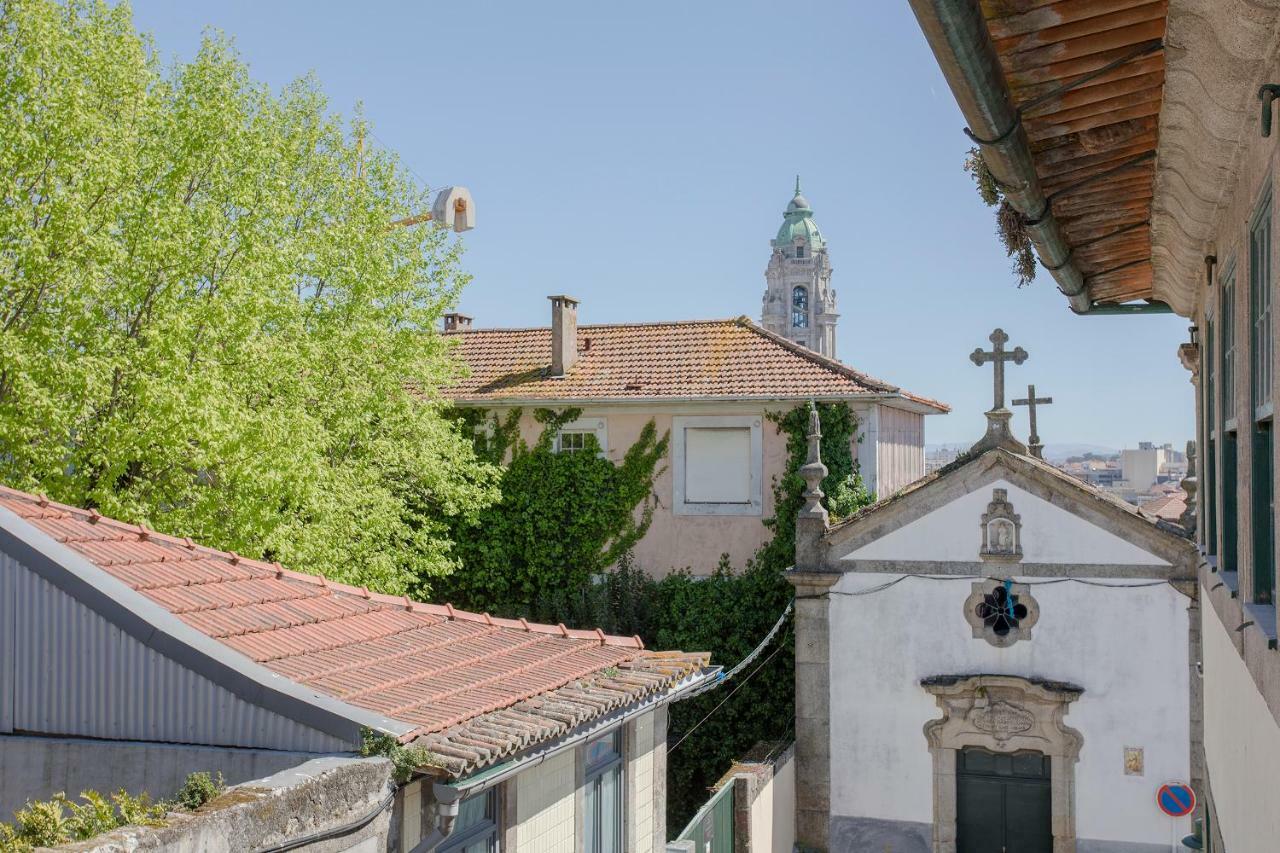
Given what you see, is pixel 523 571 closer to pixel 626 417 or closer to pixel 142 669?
pixel 626 417

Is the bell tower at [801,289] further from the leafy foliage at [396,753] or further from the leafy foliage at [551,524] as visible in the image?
the leafy foliage at [396,753]

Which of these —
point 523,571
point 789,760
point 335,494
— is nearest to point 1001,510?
point 789,760

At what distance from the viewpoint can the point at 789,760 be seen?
18516 mm

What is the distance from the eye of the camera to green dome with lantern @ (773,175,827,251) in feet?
334

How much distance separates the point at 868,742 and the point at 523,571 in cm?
677

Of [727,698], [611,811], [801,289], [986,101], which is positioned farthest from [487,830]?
[801,289]

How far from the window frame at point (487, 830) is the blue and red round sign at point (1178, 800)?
1263cm

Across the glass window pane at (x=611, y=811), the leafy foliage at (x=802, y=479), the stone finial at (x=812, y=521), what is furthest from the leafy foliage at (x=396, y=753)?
the leafy foliage at (x=802, y=479)

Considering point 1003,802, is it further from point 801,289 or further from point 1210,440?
point 801,289

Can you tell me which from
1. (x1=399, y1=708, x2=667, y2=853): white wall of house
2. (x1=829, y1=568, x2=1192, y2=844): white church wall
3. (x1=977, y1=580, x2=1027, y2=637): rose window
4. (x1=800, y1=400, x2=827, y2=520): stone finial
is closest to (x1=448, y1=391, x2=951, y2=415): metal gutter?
(x1=800, y1=400, x2=827, y2=520): stone finial

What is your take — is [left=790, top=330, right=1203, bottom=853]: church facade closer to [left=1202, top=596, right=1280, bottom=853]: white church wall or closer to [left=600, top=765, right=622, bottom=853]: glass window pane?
[left=600, top=765, right=622, bottom=853]: glass window pane

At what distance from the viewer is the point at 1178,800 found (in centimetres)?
1711

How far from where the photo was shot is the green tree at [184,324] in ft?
46.3

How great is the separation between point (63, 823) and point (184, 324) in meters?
10.2
